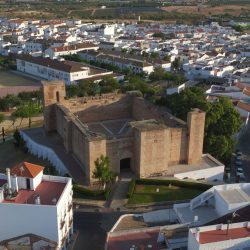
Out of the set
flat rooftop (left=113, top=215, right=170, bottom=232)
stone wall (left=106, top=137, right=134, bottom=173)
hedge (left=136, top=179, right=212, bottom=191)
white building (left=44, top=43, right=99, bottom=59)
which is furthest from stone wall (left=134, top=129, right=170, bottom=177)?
white building (left=44, top=43, right=99, bottom=59)

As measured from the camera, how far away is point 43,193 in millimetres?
20281

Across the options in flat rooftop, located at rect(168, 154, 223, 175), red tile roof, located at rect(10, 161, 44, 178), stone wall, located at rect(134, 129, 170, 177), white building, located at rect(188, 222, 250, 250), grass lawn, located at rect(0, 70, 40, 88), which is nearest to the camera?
white building, located at rect(188, 222, 250, 250)

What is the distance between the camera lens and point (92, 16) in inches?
5330

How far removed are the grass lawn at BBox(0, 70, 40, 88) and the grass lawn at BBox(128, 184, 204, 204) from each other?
3670cm

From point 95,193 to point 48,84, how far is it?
12.0 metres

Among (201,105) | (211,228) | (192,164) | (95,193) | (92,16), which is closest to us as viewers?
(211,228)

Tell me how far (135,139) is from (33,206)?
10.2m

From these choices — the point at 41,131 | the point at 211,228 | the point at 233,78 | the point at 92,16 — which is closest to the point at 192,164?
the point at 211,228

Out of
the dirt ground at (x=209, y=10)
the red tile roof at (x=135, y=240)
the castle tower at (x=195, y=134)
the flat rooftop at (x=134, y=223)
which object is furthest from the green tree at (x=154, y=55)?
the dirt ground at (x=209, y=10)

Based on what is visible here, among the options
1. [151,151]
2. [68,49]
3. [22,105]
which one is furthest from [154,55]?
[151,151]

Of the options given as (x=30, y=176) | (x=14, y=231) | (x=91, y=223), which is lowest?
(x=91, y=223)

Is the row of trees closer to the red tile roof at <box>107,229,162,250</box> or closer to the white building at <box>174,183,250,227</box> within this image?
the white building at <box>174,183,250,227</box>

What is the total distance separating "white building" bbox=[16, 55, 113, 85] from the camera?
5659 centimetres

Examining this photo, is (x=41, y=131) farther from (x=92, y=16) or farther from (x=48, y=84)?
(x=92, y=16)
